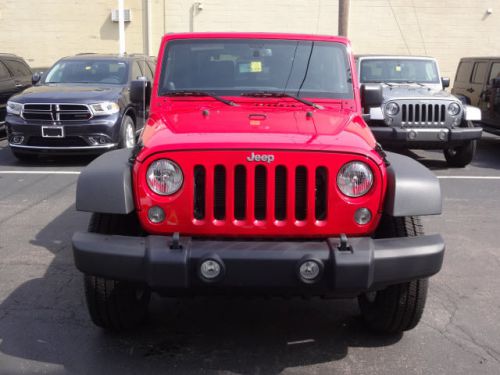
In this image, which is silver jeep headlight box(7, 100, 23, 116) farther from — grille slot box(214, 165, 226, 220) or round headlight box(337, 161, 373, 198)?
round headlight box(337, 161, 373, 198)

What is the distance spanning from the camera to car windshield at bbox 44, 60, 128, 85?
1088 centimetres

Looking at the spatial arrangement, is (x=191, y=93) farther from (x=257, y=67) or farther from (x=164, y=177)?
(x=164, y=177)

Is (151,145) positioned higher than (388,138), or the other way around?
(151,145)

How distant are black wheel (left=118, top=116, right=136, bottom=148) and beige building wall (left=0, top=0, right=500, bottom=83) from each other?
481 inches

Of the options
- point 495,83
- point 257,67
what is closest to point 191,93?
point 257,67

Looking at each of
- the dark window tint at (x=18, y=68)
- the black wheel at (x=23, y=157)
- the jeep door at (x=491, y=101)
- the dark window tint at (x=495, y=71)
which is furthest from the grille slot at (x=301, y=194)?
the dark window tint at (x=18, y=68)

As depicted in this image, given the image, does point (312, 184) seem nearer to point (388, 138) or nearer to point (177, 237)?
point (177, 237)

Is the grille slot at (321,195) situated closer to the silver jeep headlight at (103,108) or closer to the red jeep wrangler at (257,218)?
the red jeep wrangler at (257,218)

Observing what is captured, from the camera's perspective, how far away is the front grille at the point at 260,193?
3441mm

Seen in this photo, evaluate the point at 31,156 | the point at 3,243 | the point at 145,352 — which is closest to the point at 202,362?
the point at 145,352

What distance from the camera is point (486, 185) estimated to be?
29.7ft

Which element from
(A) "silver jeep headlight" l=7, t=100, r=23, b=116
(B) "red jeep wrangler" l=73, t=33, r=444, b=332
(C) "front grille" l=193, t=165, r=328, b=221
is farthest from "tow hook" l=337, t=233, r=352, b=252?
(A) "silver jeep headlight" l=7, t=100, r=23, b=116

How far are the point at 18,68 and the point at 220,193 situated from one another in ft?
37.5

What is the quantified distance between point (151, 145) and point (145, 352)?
123 cm
